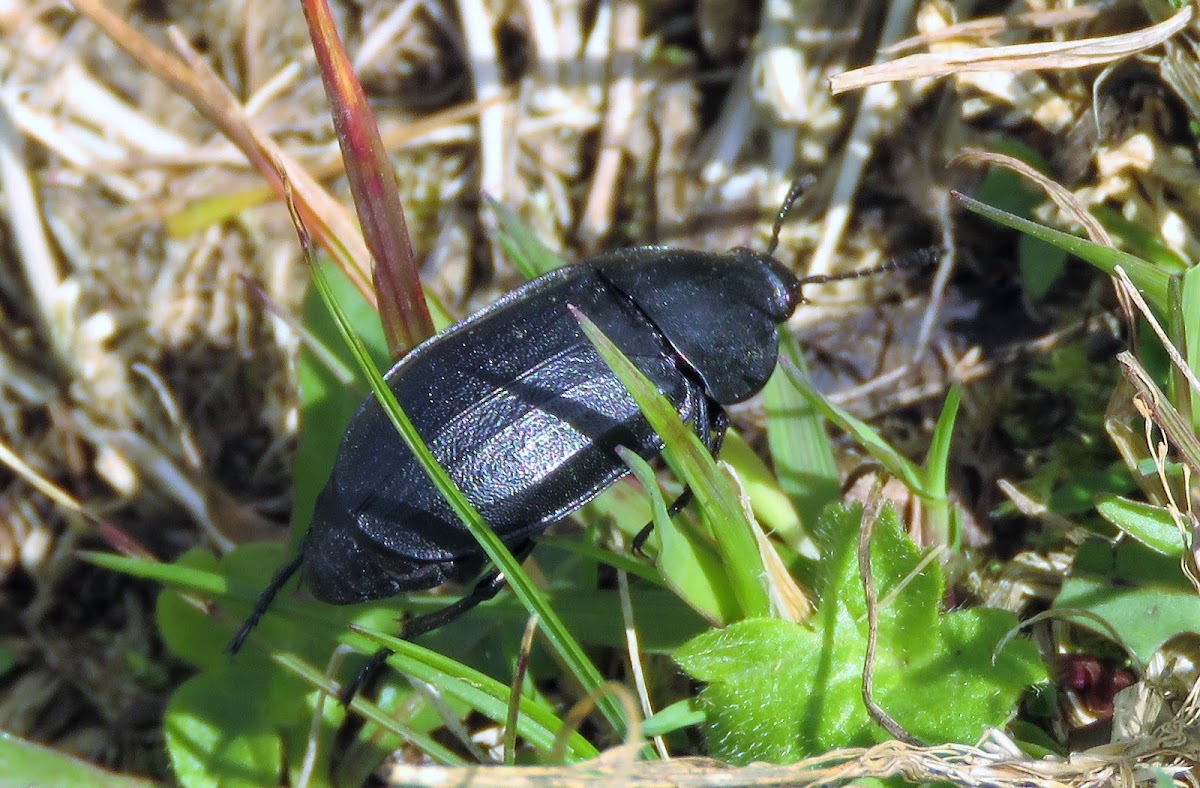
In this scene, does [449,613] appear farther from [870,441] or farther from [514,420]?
[870,441]

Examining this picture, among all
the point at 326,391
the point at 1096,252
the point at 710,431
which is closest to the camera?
the point at 1096,252

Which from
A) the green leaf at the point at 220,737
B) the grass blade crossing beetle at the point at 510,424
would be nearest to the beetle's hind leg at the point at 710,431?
the grass blade crossing beetle at the point at 510,424

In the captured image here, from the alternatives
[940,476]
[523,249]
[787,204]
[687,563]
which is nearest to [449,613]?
[687,563]

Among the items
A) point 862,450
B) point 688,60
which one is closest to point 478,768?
point 862,450

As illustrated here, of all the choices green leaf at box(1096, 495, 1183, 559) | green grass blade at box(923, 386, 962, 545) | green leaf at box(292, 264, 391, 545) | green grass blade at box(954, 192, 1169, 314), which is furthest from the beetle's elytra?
green leaf at box(1096, 495, 1183, 559)

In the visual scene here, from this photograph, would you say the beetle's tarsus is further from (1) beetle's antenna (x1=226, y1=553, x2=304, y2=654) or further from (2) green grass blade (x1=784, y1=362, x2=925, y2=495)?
(2) green grass blade (x1=784, y1=362, x2=925, y2=495)

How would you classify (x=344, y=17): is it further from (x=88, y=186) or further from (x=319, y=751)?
(x=319, y=751)
